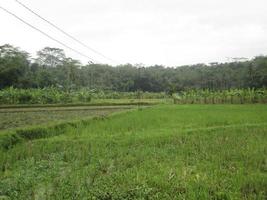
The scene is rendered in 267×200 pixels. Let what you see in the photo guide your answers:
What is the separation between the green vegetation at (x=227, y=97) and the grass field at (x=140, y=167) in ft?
91.1

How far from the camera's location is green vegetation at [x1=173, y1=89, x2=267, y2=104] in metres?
37.8

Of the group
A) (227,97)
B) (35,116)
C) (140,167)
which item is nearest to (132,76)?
(227,97)

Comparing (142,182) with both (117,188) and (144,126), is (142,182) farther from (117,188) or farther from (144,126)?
(144,126)

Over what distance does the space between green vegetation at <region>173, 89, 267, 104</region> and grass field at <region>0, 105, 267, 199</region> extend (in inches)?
1093

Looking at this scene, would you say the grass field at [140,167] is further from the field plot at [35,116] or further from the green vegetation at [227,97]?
the green vegetation at [227,97]

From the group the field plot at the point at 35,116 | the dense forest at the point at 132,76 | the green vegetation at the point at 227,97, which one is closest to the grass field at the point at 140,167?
the field plot at the point at 35,116

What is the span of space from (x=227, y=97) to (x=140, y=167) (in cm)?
3400

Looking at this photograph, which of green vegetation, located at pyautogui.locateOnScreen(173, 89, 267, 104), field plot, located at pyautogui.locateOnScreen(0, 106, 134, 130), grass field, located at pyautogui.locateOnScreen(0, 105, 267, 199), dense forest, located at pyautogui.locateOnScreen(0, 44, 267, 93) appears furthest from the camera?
dense forest, located at pyautogui.locateOnScreen(0, 44, 267, 93)

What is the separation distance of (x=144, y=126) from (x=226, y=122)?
382cm

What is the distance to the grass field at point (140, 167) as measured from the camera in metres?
5.35

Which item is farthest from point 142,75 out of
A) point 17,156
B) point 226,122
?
point 17,156

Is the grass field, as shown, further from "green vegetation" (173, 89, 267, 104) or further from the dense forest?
the dense forest

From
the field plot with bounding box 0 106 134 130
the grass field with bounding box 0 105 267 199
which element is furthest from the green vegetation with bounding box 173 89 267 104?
the grass field with bounding box 0 105 267 199

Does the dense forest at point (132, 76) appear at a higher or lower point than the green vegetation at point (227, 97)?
higher
